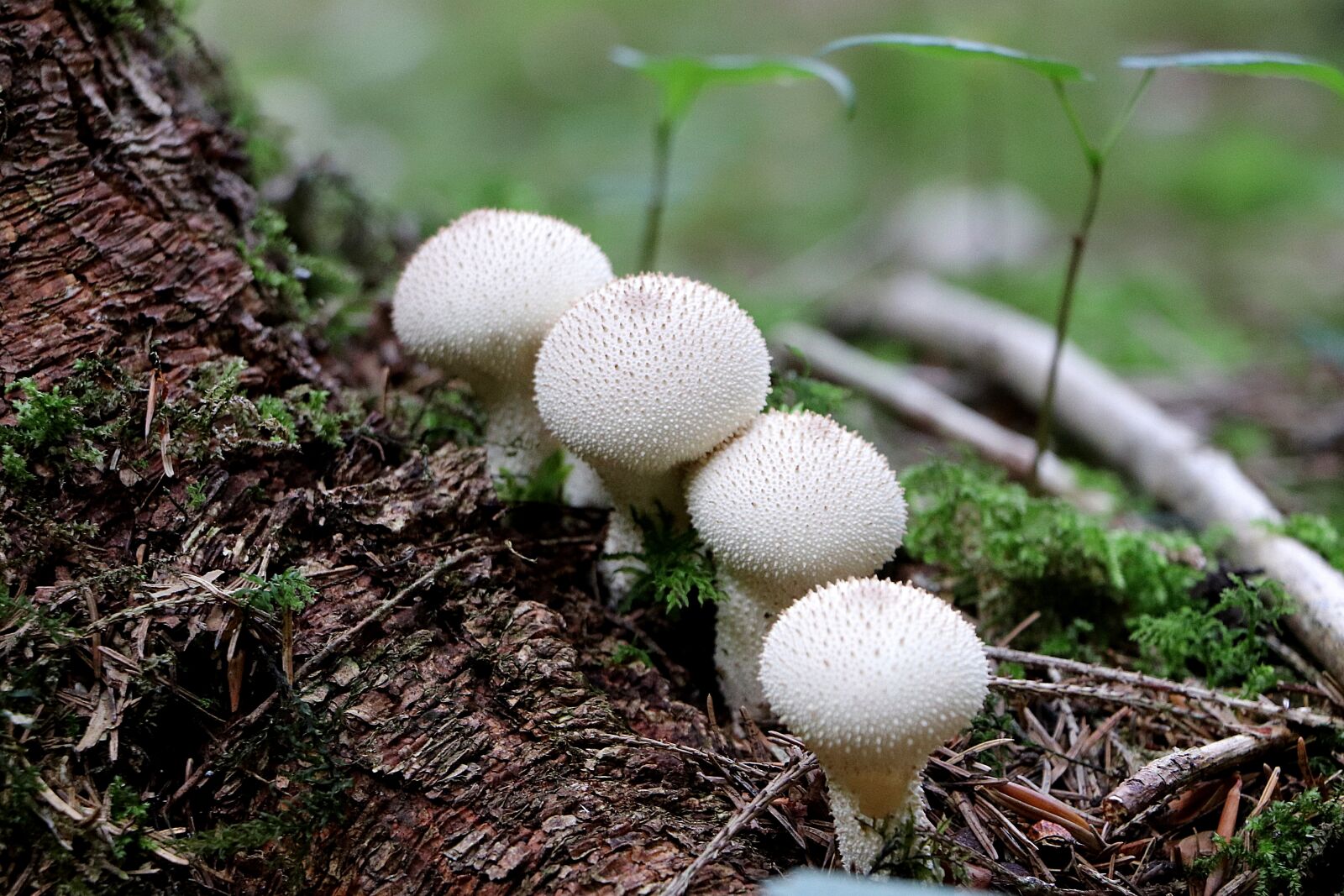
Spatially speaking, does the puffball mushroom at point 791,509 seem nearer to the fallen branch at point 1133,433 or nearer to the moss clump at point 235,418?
the moss clump at point 235,418

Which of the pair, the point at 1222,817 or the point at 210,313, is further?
the point at 210,313

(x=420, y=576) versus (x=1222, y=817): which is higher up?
(x=420, y=576)

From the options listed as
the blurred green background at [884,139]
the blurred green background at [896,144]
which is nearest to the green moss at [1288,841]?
the blurred green background at [896,144]

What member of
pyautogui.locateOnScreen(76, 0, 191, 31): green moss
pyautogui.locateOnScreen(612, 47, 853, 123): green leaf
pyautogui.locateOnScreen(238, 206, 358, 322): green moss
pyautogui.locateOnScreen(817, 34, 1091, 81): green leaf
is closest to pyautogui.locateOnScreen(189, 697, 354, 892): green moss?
pyautogui.locateOnScreen(238, 206, 358, 322): green moss

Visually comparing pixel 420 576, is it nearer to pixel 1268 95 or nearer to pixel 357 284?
pixel 357 284

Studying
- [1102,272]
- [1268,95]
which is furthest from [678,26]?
[1268,95]

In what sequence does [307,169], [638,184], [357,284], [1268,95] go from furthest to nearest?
1. [1268,95]
2. [638,184]
3. [307,169]
4. [357,284]

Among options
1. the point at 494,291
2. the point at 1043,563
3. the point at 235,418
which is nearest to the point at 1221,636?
the point at 1043,563

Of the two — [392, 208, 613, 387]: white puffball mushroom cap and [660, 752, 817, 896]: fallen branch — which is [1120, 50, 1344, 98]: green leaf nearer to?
[392, 208, 613, 387]: white puffball mushroom cap
